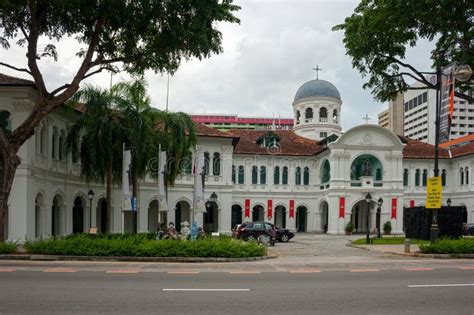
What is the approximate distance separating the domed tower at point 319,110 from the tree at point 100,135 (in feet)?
107

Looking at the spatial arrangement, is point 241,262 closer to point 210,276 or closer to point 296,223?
point 210,276

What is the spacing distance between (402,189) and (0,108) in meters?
35.9

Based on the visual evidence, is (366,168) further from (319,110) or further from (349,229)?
(319,110)

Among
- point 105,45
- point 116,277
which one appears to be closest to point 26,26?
point 105,45

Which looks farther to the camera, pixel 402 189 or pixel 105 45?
pixel 402 189

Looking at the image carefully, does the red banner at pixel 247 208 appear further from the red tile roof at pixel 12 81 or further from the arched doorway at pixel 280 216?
the red tile roof at pixel 12 81

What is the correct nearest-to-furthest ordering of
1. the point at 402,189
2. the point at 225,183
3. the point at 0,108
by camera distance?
the point at 0,108 → the point at 225,183 → the point at 402,189

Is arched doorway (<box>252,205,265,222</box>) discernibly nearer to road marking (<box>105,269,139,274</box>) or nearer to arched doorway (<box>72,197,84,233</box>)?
arched doorway (<box>72,197,84,233</box>)

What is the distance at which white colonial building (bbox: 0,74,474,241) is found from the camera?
45000 millimetres

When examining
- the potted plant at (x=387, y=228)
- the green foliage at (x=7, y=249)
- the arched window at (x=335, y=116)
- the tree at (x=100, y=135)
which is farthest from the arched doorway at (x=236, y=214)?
the green foliage at (x=7, y=249)

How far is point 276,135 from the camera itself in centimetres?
5219

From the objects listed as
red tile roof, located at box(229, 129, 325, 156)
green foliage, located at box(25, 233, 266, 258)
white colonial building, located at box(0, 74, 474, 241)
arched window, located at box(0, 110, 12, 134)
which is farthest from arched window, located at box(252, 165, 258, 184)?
green foliage, located at box(25, 233, 266, 258)

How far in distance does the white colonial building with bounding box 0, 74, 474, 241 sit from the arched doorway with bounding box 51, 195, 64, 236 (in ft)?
13.6

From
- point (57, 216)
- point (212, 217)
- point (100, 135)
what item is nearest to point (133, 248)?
point (100, 135)
